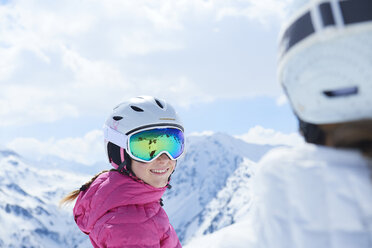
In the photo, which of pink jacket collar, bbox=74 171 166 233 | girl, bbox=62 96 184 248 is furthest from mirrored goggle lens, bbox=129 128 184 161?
pink jacket collar, bbox=74 171 166 233

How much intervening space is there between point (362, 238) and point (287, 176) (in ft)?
1.19

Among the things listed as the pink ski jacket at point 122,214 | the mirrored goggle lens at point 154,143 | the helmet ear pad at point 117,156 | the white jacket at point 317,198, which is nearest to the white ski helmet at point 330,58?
the white jacket at point 317,198

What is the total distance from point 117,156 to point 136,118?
Answer: 0.57 meters

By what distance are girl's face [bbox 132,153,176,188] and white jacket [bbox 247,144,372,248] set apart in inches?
117

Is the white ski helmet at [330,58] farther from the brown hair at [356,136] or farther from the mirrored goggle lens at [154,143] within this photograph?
the mirrored goggle lens at [154,143]

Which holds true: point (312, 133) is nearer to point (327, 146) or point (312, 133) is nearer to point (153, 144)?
point (327, 146)

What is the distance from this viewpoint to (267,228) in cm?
159

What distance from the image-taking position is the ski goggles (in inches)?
176

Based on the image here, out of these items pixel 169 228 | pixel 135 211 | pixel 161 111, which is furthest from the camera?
pixel 161 111

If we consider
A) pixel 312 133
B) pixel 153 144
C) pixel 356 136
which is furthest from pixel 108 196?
pixel 356 136

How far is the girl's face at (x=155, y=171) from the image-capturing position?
14.6 feet

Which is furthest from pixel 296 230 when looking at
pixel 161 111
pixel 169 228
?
pixel 161 111

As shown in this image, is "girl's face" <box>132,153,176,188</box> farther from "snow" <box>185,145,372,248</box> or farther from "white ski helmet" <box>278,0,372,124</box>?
"white ski helmet" <box>278,0,372,124</box>

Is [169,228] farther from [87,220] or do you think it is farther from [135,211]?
[87,220]
